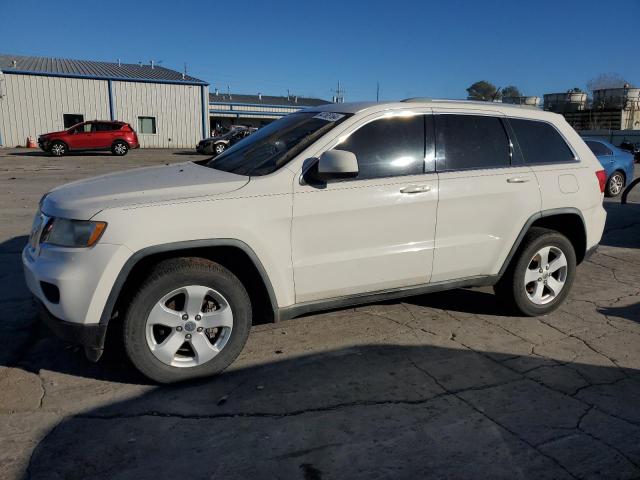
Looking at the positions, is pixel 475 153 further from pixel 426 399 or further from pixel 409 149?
pixel 426 399

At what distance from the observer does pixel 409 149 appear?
3992 millimetres

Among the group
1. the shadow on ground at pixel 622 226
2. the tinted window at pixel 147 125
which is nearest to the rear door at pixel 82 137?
the tinted window at pixel 147 125

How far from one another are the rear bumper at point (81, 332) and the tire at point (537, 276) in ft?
10.7

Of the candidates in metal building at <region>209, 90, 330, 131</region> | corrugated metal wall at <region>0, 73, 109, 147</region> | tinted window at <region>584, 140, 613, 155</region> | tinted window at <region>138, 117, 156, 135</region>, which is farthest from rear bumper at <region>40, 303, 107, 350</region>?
metal building at <region>209, 90, 330, 131</region>

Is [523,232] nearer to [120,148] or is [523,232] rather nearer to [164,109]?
[120,148]

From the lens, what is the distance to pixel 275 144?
13.2ft

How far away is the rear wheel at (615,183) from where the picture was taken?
1254 centimetres

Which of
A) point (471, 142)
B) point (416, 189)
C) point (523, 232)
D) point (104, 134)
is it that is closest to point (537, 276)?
point (523, 232)

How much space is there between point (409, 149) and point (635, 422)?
7.52ft

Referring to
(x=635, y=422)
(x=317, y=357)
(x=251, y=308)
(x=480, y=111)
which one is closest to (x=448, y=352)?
(x=317, y=357)

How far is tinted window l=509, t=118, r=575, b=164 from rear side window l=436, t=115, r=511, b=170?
0.60ft

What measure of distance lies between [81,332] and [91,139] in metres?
26.0

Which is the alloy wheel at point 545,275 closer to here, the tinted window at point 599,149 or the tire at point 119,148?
the tinted window at point 599,149

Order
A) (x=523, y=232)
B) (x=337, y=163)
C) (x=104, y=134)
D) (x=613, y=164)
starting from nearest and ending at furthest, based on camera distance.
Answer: (x=337, y=163)
(x=523, y=232)
(x=613, y=164)
(x=104, y=134)
